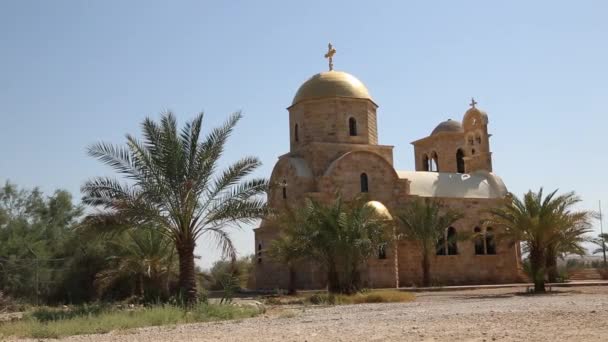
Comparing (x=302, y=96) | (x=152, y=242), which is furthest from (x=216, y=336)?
(x=302, y=96)

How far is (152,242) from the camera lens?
68.3 feet

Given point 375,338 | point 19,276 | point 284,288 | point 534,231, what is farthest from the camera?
point 284,288

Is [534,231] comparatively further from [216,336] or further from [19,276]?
[19,276]

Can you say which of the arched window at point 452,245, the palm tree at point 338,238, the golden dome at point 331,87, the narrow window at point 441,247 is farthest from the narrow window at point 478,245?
the palm tree at point 338,238

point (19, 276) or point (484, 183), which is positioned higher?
point (484, 183)

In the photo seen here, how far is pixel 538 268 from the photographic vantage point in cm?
1978

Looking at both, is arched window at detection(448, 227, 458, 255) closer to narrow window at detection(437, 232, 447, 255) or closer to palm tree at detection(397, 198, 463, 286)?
narrow window at detection(437, 232, 447, 255)

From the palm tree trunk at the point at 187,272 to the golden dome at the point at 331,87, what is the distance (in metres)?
15.0

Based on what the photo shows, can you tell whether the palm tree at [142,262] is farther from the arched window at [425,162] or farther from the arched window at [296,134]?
the arched window at [425,162]

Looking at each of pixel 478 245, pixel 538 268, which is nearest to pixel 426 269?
pixel 478 245

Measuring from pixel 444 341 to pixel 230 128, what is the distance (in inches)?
359

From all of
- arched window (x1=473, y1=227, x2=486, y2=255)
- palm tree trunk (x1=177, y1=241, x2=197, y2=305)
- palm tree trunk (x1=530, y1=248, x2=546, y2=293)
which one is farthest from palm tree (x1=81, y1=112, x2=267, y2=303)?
arched window (x1=473, y1=227, x2=486, y2=255)

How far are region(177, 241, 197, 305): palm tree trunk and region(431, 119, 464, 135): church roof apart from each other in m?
25.3

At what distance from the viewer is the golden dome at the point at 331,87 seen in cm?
2905
